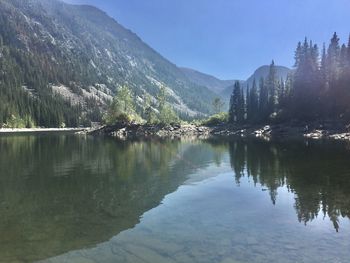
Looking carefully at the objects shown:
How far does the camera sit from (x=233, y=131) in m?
177

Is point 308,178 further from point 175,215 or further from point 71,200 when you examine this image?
point 71,200

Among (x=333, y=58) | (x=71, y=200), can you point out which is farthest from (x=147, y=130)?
(x=71, y=200)

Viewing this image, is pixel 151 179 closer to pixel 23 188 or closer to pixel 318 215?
pixel 23 188

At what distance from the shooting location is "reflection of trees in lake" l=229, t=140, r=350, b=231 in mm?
30500

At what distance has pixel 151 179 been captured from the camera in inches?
1828

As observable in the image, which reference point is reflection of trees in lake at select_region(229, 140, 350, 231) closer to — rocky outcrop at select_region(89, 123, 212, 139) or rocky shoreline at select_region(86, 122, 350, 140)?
rocky shoreline at select_region(86, 122, 350, 140)

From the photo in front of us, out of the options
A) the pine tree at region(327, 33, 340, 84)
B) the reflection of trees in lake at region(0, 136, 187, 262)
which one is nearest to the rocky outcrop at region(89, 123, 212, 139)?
the pine tree at region(327, 33, 340, 84)

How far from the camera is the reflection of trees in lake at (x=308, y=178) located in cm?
3050

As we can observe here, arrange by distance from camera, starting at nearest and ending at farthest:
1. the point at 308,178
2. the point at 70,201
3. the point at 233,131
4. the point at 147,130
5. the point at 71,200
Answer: the point at 70,201
the point at 71,200
the point at 308,178
the point at 233,131
the point at 147,130

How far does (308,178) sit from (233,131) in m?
133

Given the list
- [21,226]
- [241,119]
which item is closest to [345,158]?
[21,226]

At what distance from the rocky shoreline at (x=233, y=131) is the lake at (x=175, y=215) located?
80.7 meters

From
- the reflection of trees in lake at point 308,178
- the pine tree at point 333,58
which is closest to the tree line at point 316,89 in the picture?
the pine tree at point 333,58

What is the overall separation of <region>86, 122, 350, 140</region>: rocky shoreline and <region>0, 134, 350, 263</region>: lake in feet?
265
